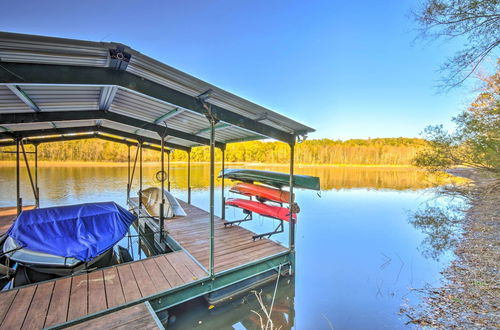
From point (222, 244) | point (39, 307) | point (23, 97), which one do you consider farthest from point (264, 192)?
point (23, 97)

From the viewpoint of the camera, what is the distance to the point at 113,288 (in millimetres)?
2664

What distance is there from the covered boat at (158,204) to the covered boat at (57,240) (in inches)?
71.6

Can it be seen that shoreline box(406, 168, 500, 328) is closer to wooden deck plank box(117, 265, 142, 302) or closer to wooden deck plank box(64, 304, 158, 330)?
wooden deck plank box(64, 304, 158, 330)

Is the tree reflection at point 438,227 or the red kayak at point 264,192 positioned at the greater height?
the red kayak at point 264,192

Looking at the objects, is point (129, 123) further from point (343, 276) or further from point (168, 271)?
point (343, 276)

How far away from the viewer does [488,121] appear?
7.20 m

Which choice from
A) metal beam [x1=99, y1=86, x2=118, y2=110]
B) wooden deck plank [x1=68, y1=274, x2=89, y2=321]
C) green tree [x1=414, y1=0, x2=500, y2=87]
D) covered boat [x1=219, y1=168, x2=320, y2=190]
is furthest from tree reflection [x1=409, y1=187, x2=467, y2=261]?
metal beam [x1=99, y1=86, x2=118, y2=110]

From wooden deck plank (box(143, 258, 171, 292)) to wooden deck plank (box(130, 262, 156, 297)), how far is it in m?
0.05

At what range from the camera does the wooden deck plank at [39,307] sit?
2.04 meters

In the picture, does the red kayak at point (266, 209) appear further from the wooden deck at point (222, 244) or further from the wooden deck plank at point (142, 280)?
the wooden deck plank at point (142, 280)

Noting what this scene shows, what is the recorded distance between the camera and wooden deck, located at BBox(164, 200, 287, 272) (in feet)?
11.8

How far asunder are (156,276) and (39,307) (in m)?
1.18

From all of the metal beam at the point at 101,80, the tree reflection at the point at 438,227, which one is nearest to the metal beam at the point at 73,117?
the metal beam at the point at 101,80

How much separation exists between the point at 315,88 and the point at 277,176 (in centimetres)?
2812
